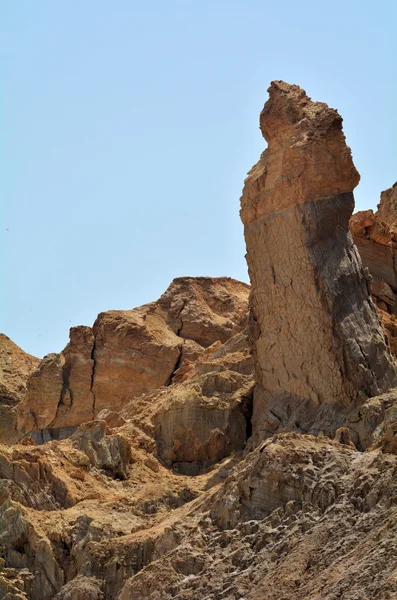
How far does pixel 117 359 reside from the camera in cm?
4856

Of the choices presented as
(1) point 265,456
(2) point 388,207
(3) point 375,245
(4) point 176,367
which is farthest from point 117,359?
(1) point 265,456

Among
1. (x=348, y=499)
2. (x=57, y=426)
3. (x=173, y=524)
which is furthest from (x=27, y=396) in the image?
(x=348, y=499)

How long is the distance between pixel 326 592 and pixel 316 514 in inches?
117

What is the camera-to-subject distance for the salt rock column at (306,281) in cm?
3469

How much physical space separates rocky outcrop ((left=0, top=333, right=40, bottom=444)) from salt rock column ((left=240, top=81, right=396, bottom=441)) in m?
18.3

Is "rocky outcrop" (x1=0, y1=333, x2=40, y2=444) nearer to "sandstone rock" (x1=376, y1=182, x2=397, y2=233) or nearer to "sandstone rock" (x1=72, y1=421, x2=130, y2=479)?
"sandstone rock" (x1=376, y1=182, x2=397, y2=233)

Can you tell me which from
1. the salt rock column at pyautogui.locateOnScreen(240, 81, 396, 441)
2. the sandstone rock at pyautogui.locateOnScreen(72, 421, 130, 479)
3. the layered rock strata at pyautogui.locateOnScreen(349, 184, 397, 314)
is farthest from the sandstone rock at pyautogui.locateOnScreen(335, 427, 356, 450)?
the layered rock strata at pyautogui.locateOnScreen(349, 184, 397, 314)

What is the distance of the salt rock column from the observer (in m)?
34.7

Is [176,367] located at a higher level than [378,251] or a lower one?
lower

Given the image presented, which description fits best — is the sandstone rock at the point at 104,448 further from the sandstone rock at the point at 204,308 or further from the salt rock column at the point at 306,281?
the sandstone rock at the point at 204,308

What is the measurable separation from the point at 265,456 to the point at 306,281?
6279mm

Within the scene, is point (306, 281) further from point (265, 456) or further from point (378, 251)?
point (378, 251)

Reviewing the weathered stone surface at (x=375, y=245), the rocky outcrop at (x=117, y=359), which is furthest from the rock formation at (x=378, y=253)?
the rocky outcrop at (x=117, y=359)

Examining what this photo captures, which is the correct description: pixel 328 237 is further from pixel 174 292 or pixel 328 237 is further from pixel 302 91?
pixel 174 292
